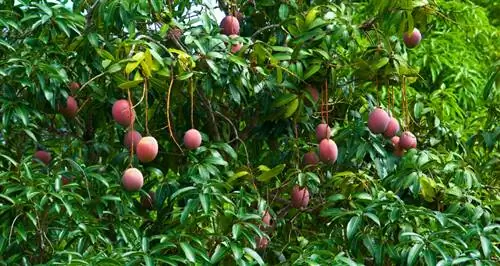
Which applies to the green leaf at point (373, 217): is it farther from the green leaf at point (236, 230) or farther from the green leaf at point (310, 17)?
the green leaf at point (310, 17)

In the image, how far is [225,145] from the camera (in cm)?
242

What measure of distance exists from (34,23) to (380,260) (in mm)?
1050

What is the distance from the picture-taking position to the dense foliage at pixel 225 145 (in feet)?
6.82

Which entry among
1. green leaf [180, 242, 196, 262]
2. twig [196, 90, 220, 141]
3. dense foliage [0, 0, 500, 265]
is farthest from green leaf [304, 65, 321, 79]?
green leaf [180, 242, 196, 262]

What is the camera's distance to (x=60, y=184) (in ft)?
6.86

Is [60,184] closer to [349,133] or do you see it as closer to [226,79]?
[226,79]

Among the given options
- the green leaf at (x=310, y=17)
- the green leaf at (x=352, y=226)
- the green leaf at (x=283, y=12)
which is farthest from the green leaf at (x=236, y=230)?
the green leaf at (x=283, y=12)

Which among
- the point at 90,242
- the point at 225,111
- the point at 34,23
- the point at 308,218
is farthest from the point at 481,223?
the point at 34,23

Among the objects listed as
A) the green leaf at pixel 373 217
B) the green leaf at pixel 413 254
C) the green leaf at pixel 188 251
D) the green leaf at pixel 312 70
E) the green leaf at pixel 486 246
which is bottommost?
the green leaf at pixel 373 217

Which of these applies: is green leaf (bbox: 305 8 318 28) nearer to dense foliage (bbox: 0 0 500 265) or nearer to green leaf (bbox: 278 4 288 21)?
dense foliage (bbox: 0 0 500 265)

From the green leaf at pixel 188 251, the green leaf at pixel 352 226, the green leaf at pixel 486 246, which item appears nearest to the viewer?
the green leaf at pixel 188 251

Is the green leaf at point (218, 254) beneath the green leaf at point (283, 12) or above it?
beneath

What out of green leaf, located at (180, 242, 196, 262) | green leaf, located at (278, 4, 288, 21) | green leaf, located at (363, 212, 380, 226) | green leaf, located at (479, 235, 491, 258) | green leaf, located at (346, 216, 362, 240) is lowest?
green leaf, located at (346, 216, 362, 240)

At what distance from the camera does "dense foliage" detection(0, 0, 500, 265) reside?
2078 mm
